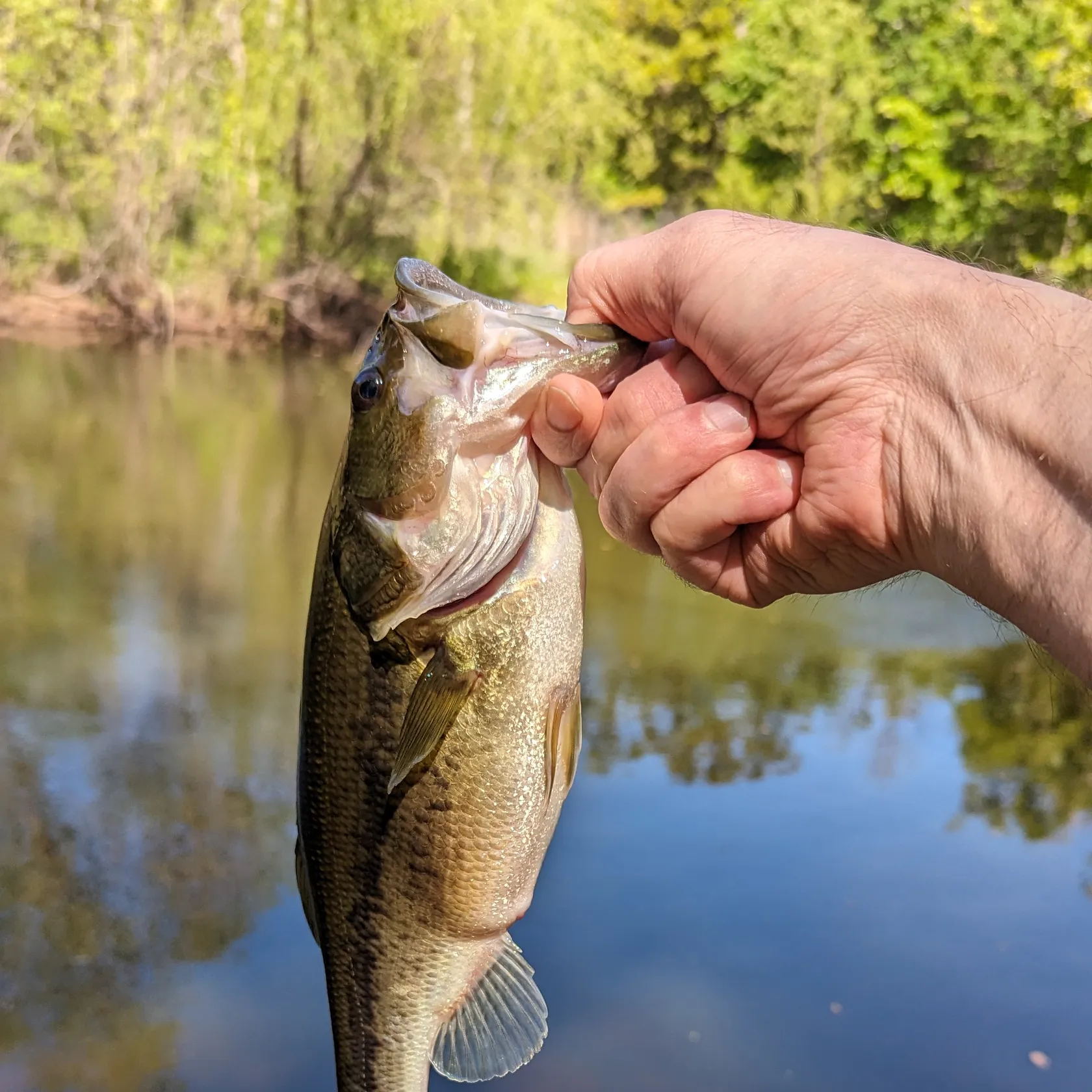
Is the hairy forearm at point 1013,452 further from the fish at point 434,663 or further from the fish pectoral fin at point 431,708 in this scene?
the fish pectoral fin at point 431,708

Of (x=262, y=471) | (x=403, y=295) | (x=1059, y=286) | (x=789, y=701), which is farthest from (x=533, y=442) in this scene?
(x=262, y=471)

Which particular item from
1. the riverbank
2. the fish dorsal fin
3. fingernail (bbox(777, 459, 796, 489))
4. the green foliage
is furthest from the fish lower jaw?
the riverbank

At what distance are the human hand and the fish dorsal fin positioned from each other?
0.97m

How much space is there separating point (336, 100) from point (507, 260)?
4916 millimetres

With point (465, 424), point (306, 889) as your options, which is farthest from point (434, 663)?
point (306, 889)

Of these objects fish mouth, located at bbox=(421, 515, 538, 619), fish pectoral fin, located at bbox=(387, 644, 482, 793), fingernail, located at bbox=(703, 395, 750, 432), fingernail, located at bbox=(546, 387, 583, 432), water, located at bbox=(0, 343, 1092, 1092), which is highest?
fingernail, located at bbox=(546, 387, 583, 432)

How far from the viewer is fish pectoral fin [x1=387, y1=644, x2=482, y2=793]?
1.94 m

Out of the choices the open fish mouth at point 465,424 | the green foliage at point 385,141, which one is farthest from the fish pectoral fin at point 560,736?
the green foliage at point 385,141

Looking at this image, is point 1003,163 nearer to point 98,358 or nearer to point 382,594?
point 98,358

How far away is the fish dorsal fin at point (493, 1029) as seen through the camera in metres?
2.19

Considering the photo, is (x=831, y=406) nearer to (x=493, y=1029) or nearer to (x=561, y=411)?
(x=561, y=411)

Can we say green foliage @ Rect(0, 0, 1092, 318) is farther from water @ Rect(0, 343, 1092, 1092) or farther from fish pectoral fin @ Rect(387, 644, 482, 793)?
fish pectoral fin @ Rect(387, 644, 482, 793)

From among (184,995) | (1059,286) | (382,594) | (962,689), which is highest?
(1059,286)

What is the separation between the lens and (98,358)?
16984 millimetres
